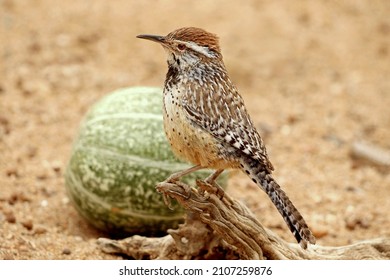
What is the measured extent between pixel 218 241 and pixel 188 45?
163 cm

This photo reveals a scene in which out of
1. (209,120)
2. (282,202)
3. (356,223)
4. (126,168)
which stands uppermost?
(209,120)

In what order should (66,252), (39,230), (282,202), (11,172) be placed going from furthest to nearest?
(11,172) < (39,230) < (66,252) < (282,202)

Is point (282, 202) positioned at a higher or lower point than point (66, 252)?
higher

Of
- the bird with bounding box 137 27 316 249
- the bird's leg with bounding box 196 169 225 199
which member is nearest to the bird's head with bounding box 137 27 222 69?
the bird with bounding box 137 27 316 249

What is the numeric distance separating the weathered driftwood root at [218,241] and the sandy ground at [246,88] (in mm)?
524

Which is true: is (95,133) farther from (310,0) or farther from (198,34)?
(310,0)

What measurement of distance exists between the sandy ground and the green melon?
382 mm

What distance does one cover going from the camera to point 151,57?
1216cm

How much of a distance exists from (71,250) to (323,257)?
2119 millimetres

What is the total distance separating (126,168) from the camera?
6719 millimetres

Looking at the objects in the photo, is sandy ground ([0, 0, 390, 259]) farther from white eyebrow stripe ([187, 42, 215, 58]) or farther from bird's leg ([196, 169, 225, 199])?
white eyebrow stripe ([187, 42, 215, 58])

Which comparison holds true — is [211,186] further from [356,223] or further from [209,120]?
[356,223]

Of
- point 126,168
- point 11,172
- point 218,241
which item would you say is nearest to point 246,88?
point 11,172

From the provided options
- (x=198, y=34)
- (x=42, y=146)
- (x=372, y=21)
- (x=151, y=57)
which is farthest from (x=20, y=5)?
(x=198, y=34)
